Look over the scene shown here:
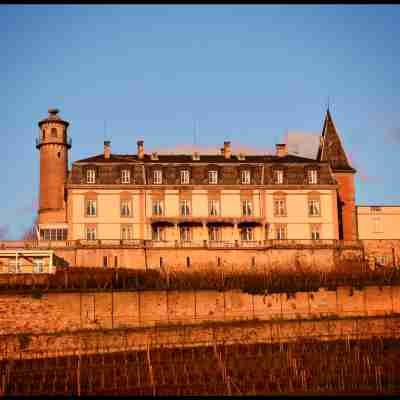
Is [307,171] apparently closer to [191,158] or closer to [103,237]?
[191,158]

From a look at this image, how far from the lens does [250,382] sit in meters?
25.4

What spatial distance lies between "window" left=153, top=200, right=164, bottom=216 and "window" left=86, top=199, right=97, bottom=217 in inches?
162

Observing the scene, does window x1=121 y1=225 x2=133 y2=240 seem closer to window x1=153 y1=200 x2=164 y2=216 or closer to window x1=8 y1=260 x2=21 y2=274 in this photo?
window x1=153 y1=200 x2=164 y2=216

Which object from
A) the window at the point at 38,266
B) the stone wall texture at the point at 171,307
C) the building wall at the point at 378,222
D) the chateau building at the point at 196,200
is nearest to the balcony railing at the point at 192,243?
the chateau building at the point at 196,200

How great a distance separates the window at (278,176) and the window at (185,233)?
721 cm

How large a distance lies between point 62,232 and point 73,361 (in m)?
20.1

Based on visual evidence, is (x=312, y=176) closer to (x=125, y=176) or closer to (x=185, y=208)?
(x=185, y=208)

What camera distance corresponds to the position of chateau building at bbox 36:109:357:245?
49.1 meters

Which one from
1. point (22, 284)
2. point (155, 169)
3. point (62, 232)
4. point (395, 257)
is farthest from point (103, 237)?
point (395, 257)

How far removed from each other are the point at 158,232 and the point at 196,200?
3.49 metres

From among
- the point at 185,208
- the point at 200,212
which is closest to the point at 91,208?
the point at 185,208

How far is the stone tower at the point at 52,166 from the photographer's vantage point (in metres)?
55.0

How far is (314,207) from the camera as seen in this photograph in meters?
50.7

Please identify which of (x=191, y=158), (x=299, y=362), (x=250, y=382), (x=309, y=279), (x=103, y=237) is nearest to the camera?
(x=250, y=382)
